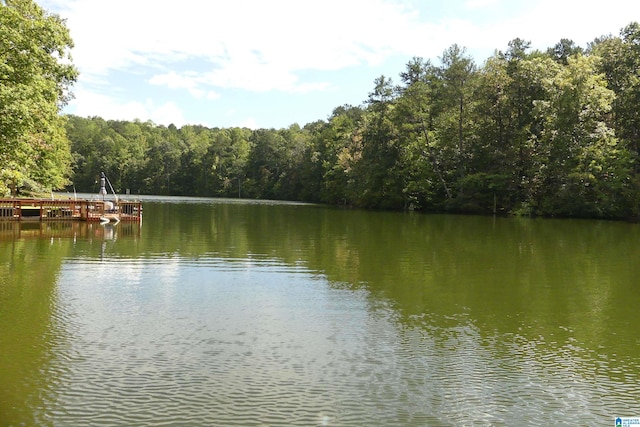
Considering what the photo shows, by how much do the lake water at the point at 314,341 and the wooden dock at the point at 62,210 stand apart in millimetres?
18105

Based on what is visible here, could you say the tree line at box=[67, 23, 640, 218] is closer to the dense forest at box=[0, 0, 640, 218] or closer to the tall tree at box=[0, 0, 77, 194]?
the dense forest at box=[0, 0, 640, 218]

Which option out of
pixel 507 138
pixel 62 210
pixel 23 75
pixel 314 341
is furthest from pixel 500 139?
pixel 314 341

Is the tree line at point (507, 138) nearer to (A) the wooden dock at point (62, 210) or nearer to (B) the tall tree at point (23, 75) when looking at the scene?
(A) the wooden dock at point (62, 210)

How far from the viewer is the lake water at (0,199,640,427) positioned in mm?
6941

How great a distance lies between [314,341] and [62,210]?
34.3m

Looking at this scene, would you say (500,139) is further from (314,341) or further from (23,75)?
(314,341)

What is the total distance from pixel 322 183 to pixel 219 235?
6833 centimetres

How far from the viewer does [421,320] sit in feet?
37.7

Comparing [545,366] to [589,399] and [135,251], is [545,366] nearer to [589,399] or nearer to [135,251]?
[589,399]

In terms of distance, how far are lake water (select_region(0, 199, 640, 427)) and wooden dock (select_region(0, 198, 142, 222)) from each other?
18105 millimetres

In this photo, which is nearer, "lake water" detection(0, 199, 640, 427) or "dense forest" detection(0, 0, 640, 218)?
"lake water" detection(0, 199, 640, 427)

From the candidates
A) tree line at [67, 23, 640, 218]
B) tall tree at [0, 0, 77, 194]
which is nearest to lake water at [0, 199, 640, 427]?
tall tree at [0, 0, 77, 194]

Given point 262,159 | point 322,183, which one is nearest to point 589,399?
point 322,183

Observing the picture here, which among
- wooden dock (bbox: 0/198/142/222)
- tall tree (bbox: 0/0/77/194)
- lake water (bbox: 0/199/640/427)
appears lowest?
lake water (bbox: 0/199/640/427)
